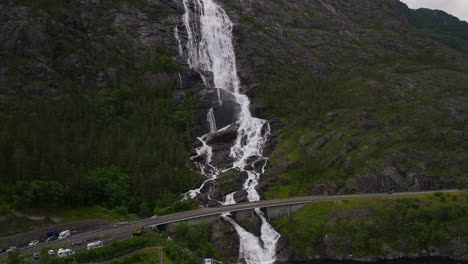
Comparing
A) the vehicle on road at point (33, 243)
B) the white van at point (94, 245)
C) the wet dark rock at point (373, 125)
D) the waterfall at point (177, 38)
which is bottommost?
the vehicle on road at point (33, 243)

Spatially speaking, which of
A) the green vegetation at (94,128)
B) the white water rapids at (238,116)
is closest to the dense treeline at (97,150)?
the green vegetation at (94,128)

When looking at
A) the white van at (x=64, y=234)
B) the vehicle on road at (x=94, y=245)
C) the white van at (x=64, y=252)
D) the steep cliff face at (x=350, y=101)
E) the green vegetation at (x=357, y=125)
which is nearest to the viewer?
the white van at (x=64, y=252)

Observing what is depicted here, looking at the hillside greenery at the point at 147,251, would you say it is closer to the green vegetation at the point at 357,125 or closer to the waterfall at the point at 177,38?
the green vegetation at the point at 357,125

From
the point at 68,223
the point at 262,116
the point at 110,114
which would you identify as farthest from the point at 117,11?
the point at 68,223

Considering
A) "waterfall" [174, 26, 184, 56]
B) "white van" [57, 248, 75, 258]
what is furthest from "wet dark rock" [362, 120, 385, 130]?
"white van" [57, 248, 75, 258]

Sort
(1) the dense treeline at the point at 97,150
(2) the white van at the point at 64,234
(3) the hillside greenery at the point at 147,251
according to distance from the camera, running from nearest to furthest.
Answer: (3) the hillside greenery at the point at 147,251 < (2) the white van at the point at 64,234 < (1) the dense treeline at the point at 97,150

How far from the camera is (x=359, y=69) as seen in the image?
Result: 162 m

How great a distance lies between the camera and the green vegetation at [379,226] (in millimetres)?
72562

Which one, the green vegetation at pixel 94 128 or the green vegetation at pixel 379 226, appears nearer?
the green vegetation at pixel 379 226

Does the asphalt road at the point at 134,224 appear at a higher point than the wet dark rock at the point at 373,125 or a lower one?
lower

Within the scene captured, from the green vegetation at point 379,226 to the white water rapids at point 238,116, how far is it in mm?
7048

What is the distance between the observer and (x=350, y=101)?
133m

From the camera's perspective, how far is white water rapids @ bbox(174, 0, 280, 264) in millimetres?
76562

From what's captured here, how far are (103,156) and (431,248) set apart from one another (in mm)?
73045
